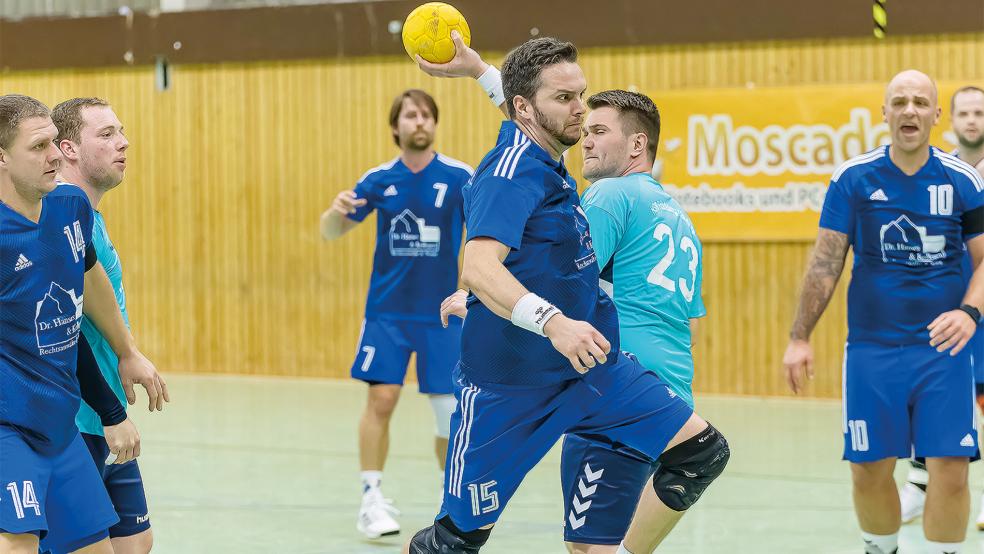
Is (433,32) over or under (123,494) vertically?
over

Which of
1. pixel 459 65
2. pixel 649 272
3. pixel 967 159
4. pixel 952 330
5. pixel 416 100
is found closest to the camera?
pixel 459 65

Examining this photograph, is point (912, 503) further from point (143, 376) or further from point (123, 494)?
point (143, 376)

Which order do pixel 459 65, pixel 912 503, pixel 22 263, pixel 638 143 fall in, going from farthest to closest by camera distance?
pixel 912 503
pixel 638 143
pixel 459 65
pixel 22 263

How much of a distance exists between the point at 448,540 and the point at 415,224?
358 centimetres

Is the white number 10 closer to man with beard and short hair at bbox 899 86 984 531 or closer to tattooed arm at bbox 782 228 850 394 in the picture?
tattooed arm at bbox 782 228 850 394

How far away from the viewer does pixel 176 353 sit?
45.9ft

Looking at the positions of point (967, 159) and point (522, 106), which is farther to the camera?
point (967, 159)

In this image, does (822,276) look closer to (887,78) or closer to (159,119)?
(887,78)

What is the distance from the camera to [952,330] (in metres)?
5.09

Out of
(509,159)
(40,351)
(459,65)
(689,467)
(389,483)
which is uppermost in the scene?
(459,65)

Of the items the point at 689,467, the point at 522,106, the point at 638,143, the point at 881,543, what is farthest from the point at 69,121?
the point at 881,543

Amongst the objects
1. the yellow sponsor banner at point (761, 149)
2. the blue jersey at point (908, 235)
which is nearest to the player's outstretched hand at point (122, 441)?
the blue jersey at point (908, 235)

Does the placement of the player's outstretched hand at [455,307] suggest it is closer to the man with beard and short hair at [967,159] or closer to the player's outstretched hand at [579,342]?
the player's outstretched hand at [579,342]

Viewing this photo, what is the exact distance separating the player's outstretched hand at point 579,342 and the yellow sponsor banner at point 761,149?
26.5 feet
